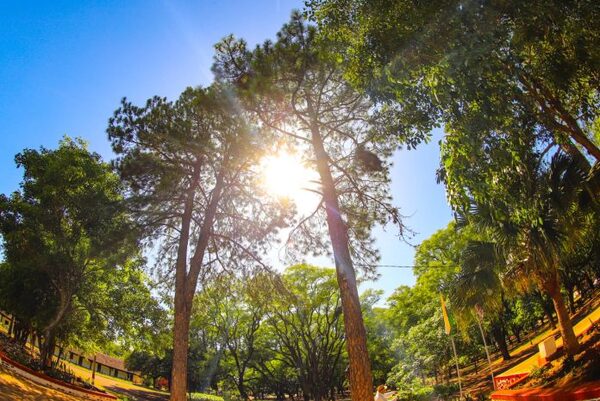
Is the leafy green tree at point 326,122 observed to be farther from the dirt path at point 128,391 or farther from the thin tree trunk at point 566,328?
the dirt path at point 128,391

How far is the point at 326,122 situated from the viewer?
392 inches

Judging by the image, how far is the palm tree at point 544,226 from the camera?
25.3 feet

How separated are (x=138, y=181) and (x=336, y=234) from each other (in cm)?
766

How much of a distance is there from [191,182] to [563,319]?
12.1 meters

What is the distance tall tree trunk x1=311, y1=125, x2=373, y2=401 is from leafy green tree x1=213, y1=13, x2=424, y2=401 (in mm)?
21

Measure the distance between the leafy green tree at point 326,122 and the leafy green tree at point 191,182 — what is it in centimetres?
92

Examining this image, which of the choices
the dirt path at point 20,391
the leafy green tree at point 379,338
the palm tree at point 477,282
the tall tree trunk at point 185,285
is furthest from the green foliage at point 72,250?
the leafy green tree at point 379,338

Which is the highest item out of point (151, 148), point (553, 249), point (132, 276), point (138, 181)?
point (151, 148)

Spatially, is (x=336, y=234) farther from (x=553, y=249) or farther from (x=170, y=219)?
(x=170, y=219)

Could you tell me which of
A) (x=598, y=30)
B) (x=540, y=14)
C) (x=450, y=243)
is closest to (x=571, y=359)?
(x=598, y=30)

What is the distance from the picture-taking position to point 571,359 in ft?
29.0

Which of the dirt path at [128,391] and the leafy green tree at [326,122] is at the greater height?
the leafy green tree at [326,122]

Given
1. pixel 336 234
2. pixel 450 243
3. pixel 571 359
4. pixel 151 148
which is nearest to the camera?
pixel 336 234

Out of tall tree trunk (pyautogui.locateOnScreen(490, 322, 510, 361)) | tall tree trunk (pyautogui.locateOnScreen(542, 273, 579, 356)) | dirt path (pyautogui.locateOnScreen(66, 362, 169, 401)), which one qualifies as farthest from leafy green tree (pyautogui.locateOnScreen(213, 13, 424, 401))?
dirt path (pyautogui.locateOnScreen(66, 362, 169, 401))
